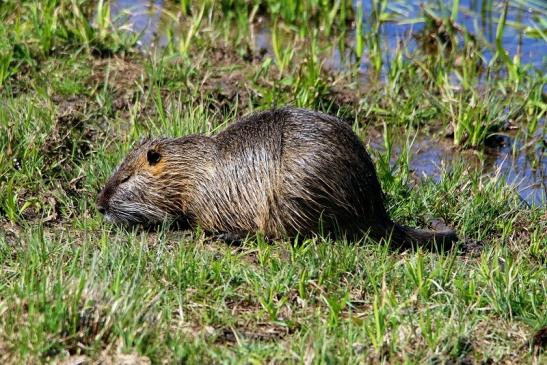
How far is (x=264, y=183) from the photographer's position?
16.9 ft

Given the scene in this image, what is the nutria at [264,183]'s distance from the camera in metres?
5.05

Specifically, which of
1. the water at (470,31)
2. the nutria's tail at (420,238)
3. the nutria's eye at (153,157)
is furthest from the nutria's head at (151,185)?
the water at (470,31)

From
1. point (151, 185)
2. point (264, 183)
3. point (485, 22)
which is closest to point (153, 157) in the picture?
point (151, 185)

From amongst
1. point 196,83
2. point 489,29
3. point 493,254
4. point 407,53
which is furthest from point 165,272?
point 489,29

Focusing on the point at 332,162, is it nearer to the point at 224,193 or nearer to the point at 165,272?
the point at 224,193

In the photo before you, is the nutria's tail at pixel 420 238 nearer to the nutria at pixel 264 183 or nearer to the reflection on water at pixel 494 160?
the nutria at pixel 264 183

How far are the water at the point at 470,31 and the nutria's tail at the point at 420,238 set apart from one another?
1.03m

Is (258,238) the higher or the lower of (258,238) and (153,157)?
the lower

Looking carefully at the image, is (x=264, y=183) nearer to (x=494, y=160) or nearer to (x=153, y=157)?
(x=153, y=157)

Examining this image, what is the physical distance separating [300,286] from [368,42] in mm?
3595

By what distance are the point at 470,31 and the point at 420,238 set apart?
11.4 ft

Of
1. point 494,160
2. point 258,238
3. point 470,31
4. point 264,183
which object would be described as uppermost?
point 470,31

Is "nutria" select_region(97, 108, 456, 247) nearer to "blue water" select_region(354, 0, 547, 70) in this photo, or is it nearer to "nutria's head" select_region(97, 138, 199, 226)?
"nutria's head" select_region(97, 138, 199, 226)

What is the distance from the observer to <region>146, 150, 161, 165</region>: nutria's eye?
540 cm
